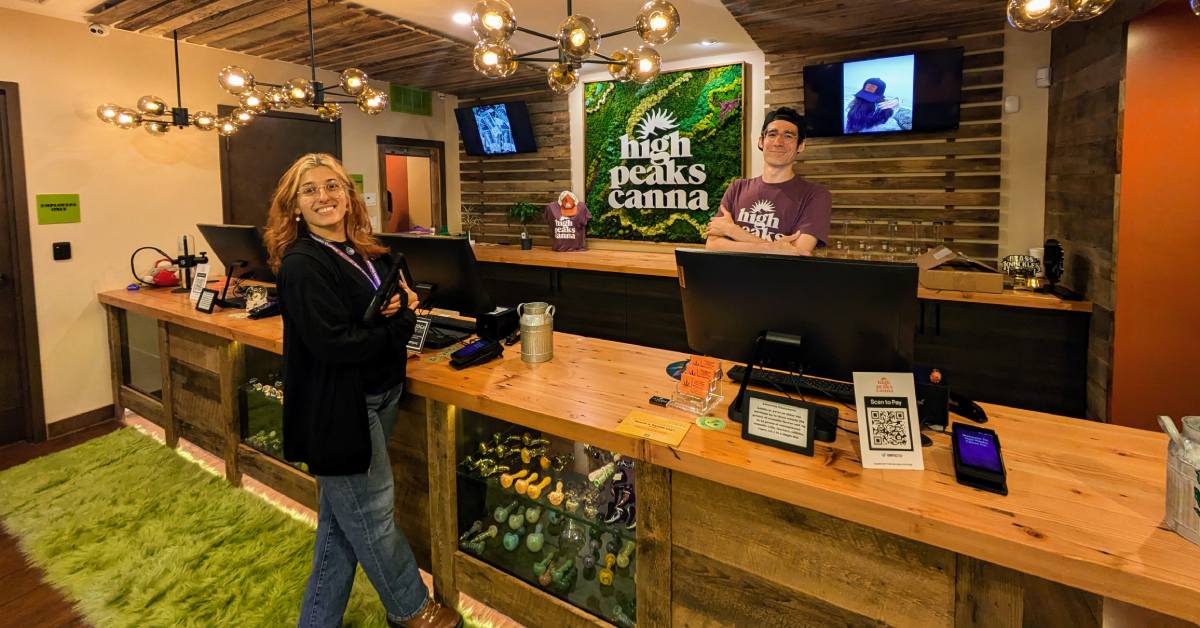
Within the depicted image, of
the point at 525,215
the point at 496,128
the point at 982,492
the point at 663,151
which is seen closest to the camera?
the point at 982,492

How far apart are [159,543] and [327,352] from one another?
1775 millimetres

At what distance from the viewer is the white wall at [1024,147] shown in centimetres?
377

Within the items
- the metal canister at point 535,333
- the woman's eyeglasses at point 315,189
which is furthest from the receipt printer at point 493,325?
the woman's eyeglasses at point 315,189

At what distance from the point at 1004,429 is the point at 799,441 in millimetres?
550

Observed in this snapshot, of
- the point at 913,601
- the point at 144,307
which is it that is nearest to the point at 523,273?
the point at 144,307

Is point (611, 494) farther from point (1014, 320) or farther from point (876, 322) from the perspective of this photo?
point (1014, 320)

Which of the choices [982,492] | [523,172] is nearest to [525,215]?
[523,172]

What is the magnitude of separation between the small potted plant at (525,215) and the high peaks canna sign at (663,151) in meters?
0.61

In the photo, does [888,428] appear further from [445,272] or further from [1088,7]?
[445,272]

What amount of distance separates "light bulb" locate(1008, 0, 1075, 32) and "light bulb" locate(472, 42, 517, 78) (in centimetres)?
178

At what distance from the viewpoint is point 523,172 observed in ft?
20.4

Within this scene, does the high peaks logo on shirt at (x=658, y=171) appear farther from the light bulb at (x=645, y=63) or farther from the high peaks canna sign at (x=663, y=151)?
the light bulb at (x=645, y=63)

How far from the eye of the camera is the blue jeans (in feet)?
5.97

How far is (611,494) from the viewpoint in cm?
187
